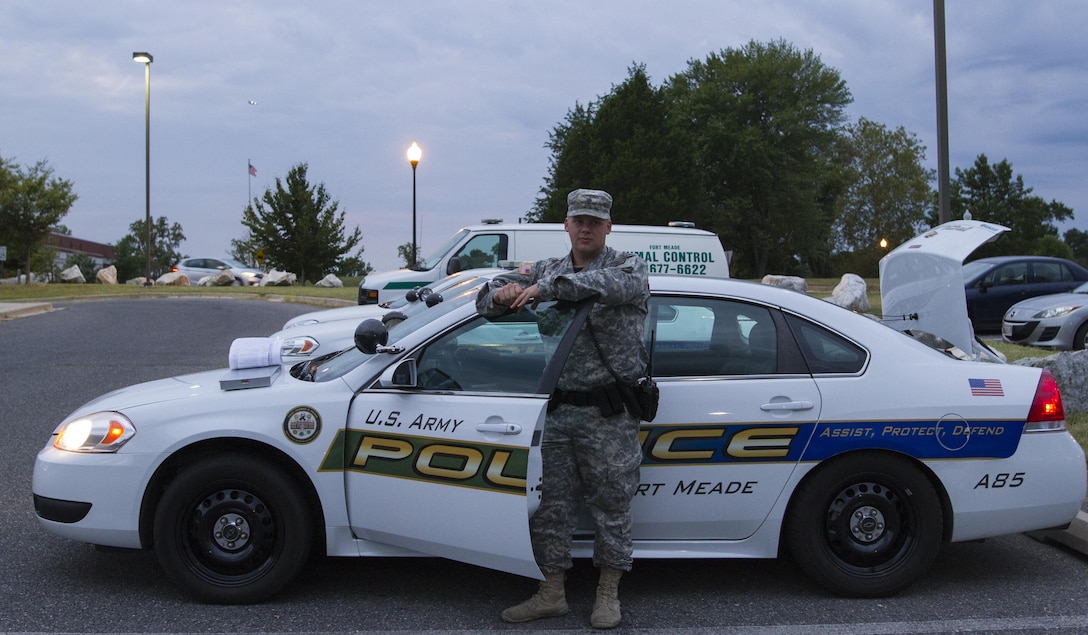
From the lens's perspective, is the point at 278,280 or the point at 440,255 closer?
the point at 440,255

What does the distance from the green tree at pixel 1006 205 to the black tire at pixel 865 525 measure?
77824 millimetres

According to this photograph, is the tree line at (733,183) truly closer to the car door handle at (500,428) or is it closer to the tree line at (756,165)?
the tree line at (756,165)

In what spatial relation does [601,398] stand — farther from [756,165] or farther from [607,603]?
[756,165]

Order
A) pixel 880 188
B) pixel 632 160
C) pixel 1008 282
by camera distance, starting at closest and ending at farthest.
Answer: pixel 1008 282 < pixel 632 160 < pixel 880 188

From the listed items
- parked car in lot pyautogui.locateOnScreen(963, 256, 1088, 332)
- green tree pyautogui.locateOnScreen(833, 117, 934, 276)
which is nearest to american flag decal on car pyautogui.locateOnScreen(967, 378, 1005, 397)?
parked car in lot pyautogui.locateOnScreen(963, 256, 1088, 332)

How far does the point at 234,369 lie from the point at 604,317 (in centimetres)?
177

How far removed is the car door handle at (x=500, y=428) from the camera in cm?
379

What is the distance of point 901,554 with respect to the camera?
13.8 ft

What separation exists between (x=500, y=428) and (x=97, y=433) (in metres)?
1.81

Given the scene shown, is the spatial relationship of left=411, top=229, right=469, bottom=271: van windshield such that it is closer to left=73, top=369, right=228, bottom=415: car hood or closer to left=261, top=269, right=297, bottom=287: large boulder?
left=73, top=369, right=228, bottom=415: car hood

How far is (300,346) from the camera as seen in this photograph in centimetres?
821

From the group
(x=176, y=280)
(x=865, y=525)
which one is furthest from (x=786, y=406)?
(x=176, y=280)

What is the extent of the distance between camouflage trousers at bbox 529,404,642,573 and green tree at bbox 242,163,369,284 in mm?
40903

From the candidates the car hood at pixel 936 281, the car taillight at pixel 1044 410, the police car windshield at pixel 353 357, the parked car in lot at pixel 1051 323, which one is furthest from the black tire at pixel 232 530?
the parked car in lot at pixel 1051 323
